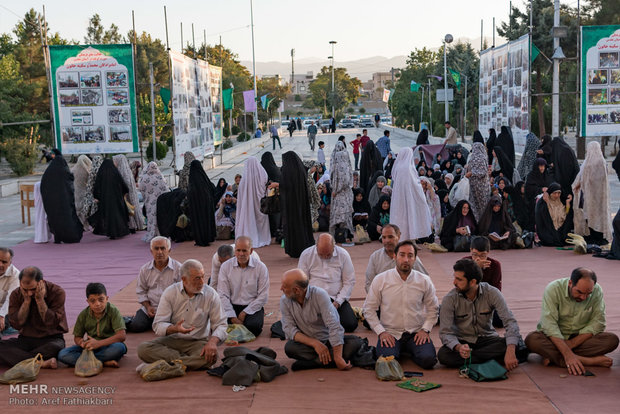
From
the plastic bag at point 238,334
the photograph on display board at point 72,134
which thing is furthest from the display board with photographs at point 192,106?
the plastic bag at point 238,334

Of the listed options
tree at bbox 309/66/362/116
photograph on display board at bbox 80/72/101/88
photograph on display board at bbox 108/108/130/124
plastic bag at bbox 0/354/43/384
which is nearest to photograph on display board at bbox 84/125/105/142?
photograph on display board at bbox 108/108/130/124

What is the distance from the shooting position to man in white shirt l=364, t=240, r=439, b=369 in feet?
19.0

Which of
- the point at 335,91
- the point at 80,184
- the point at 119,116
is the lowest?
the point at 80,184

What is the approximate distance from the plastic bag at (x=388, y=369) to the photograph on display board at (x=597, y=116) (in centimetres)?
1308

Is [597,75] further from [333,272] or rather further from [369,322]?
[369,322]

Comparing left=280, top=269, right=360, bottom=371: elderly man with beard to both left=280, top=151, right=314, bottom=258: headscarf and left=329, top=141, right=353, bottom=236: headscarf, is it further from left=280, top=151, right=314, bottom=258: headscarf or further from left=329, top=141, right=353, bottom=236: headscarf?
left=329, top=141, right=353, bottom=236: headscarf

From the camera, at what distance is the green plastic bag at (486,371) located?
535 centimetres

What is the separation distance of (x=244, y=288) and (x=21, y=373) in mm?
2072

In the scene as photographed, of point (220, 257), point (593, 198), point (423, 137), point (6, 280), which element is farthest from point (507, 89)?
point (6, 280)

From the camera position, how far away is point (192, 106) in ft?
61.8

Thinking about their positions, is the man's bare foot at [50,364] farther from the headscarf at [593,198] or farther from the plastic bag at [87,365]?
the headscarf at [593,198]

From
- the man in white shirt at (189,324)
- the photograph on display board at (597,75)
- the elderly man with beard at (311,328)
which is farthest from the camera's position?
the photograph on display board at (597,75)

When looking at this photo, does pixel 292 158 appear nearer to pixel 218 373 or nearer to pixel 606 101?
pixel 218 373

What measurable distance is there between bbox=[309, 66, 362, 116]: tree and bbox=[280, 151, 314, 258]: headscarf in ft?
223
